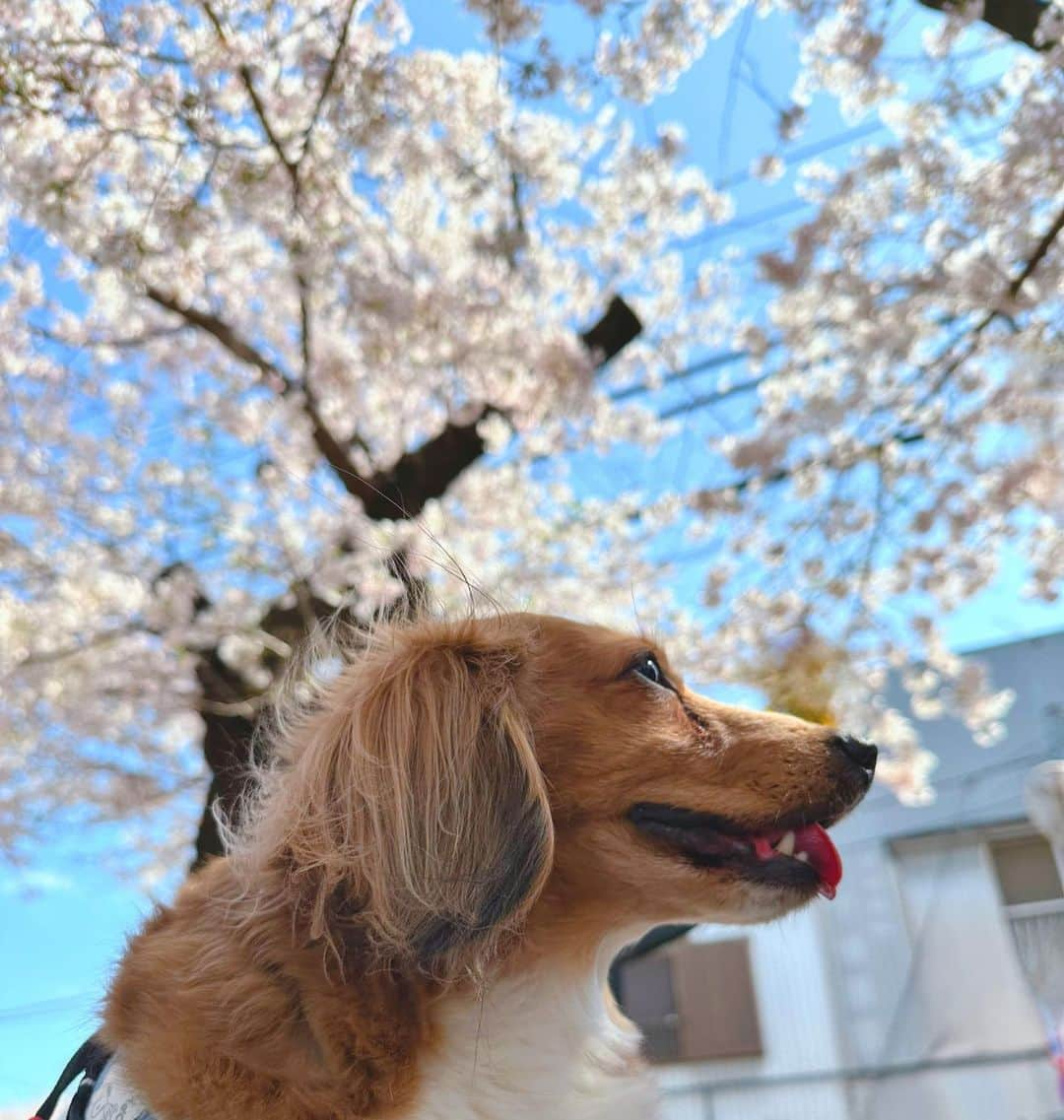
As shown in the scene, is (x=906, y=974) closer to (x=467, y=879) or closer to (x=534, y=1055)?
(x=534, y=1055)

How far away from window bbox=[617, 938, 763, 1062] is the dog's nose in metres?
10.3

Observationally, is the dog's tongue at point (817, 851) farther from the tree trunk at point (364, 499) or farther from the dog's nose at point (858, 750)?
the tree trunk at point (364, 499)

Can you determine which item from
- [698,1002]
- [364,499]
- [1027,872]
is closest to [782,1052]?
[698,1002]

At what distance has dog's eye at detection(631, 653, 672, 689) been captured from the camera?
6.15 ft

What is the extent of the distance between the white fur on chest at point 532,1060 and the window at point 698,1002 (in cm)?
1019

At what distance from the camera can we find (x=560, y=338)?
19.1ft

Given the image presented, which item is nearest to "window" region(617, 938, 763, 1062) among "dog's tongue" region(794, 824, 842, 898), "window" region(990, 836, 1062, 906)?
"window" region(990, 836, 1062, 906)

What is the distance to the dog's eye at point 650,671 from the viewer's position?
1.87 m

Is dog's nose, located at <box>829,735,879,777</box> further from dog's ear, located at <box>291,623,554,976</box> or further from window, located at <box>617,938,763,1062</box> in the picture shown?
window, located at <box>617,938,763,1062</box>

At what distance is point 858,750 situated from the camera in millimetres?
1829

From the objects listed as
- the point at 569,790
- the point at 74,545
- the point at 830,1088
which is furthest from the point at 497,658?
the point at 830,1088

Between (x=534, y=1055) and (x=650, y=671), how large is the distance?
733mm

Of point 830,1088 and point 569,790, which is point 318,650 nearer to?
point 569,790

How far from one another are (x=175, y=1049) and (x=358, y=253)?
15.7 ft
